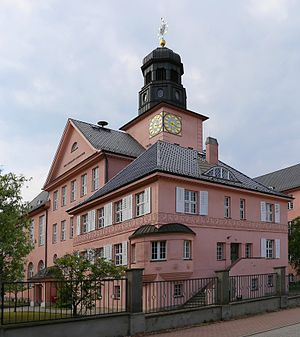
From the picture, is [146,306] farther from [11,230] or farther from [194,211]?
[194,211]

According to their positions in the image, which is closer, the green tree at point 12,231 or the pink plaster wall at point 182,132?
the green tree at point 12,231

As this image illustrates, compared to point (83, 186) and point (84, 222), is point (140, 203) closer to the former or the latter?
point (84, 222)

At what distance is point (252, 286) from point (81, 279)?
8293 millimetres

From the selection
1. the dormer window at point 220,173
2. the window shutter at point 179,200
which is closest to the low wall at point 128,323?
the window shutter at point 179,200

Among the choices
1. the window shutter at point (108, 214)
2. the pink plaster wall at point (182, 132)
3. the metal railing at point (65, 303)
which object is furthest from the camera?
the pink plaster wall at point (182, 132)

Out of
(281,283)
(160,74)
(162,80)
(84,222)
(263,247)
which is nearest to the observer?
A: (281,283)

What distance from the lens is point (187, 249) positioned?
2469 centimetres

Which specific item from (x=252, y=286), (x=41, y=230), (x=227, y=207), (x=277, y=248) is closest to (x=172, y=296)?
(x=252, y=286)

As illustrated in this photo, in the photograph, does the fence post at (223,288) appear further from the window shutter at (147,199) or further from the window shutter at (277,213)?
the window shutter at (277,213)

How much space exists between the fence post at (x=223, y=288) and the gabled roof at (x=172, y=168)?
786 cm

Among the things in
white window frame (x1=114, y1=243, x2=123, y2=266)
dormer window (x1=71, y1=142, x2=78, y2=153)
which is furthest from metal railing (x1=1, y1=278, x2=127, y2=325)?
dormer window (x1=71, y1=142, x2=78, y2=153)

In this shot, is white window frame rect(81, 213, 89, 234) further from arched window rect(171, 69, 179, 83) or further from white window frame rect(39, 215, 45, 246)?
arched window rect(171, 69, 179, 83)

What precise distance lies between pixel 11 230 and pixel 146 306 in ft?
27.9

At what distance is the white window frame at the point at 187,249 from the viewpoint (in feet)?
79.9
